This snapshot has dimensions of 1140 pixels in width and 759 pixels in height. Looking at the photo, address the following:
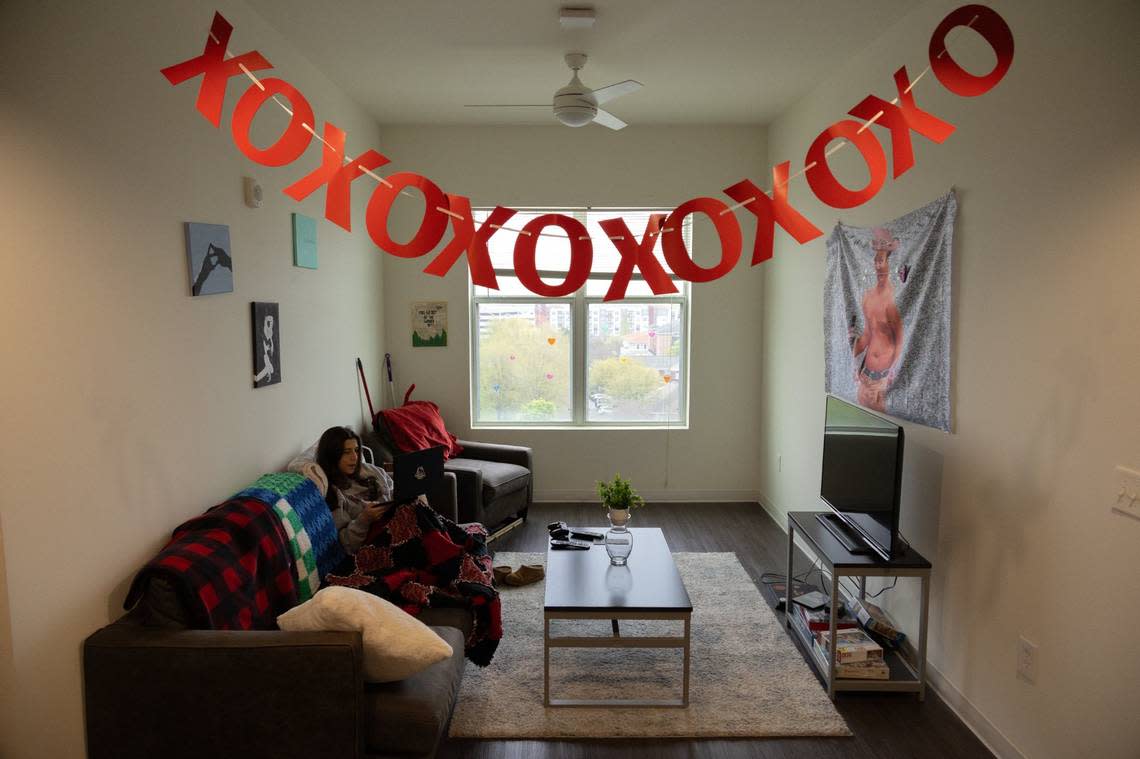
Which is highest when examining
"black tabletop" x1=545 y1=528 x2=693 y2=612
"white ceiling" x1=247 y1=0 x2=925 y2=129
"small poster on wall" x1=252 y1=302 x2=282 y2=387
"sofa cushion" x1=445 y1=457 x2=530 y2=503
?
"white ceiling" x1=247 y1=0 x2=925 y2=129

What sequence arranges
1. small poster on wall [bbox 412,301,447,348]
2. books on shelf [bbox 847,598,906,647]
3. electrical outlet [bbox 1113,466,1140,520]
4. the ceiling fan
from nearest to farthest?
electrical outlet [bbox 1113,466,1140,520] < books on shelf [bbox 847,598,906,647] < the ceiling fan < small poster on wall [bbox 412,301,447,348]

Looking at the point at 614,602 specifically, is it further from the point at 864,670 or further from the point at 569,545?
the point at 864,670

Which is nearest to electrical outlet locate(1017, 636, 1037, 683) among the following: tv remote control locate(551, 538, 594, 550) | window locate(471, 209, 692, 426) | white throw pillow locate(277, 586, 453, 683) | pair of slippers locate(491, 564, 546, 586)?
tv remote control locate(551, 538, 594, 550)

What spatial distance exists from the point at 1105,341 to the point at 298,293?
3164 millimetres

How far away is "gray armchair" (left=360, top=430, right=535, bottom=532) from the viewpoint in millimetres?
4160

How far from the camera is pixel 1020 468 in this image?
232 centimetres

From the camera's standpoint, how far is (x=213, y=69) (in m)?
1.81

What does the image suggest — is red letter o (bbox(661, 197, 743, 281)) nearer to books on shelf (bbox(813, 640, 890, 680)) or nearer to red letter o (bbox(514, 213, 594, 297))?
red letter o (bbox(514, 213, 594, 297))

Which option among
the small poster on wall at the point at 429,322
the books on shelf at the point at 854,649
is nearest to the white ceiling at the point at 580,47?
the small poster on wall at the point at 429,322

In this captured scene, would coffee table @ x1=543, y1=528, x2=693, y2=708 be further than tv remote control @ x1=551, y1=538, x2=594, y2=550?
No

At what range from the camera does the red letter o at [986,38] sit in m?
1.64

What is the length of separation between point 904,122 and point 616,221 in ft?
3.83

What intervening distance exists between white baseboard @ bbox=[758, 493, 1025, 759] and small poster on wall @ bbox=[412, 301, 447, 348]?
351 centimetres

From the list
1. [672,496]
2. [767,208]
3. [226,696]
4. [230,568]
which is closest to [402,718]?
[226,696]
